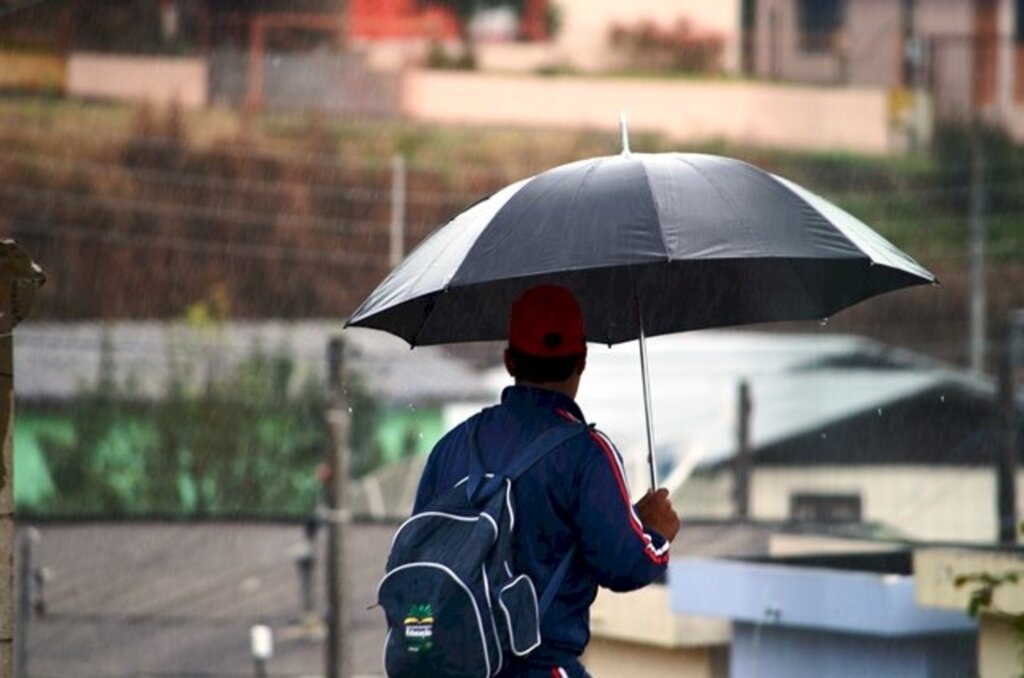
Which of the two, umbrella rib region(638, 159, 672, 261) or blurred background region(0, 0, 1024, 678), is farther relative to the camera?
blurred background region(0, 0, 1024, 678)

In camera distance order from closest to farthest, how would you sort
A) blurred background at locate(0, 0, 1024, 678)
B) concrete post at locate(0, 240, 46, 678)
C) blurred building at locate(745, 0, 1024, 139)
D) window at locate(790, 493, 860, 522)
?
1. concrete post at locate(0, 240, 46, 678)
2. window at locate(790, 493, 860, 522)
3. blurred background at locate(0, 0, 1024, 678)
4. blurred building at locate(745, 0, 1024, 139)

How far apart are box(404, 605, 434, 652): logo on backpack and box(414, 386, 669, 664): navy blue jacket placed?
0.16 meters

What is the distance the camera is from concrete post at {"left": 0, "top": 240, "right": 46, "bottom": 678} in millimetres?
3800

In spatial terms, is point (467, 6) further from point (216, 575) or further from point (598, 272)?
point (598, 272)

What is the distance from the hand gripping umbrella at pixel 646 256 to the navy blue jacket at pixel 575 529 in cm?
44

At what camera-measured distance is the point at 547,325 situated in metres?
3.37

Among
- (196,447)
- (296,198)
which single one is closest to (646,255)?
(196,447)

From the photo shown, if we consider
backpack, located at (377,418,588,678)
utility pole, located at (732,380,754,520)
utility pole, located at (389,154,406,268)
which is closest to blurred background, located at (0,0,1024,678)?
utility pole, located at (389,154,406,268)

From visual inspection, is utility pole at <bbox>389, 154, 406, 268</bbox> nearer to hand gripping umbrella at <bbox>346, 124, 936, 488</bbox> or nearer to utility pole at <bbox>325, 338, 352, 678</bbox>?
utility pole at <bbox>325, 338, 352, 678</bbox>

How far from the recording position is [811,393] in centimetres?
3247

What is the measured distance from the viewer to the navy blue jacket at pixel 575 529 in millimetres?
3225

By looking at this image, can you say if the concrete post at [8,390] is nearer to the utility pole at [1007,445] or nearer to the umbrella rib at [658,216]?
the umbrella rib at [658,216]

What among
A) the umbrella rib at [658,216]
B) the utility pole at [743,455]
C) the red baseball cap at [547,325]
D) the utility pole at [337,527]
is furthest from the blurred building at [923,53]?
the red baseball cap at [547,325]

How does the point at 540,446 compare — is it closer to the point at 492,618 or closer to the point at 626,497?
the point at 626,497
